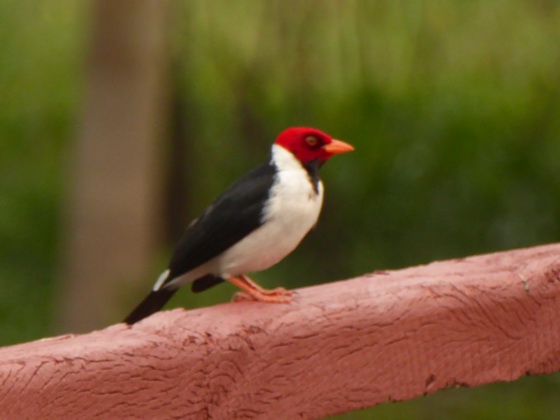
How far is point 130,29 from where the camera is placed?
596 cm

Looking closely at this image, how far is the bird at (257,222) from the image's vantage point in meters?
2.53

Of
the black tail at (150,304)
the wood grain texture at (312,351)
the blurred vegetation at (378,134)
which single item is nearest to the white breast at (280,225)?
the black tail at (150,304)

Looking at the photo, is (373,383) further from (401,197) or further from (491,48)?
(491,48)

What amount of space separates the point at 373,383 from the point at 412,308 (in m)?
0.14

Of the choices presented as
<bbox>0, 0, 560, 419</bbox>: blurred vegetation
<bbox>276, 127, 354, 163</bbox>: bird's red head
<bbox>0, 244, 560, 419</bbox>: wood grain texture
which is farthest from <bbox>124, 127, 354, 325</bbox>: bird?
<bbox>0, 0, 560, 419</bbox>: blurred vegetation

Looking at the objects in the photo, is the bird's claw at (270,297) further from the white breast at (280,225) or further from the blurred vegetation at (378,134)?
the blurred vegetation at (378,134)

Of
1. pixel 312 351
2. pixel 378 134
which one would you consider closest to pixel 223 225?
pixel 312 351

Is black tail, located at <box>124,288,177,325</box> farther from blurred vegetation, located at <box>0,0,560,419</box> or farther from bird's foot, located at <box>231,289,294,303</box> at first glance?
blurred vegetation, located at <box>0,0,560,419</box>

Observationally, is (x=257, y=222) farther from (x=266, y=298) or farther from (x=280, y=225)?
(x=266, y=298)

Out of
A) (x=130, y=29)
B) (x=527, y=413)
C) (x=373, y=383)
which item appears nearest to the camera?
(x=373, y=383)

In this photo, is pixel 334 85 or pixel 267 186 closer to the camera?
pixel 267 186

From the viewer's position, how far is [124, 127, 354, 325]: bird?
8.29 feet

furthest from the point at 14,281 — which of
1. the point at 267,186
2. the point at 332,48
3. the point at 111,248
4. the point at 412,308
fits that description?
the point at 412,308

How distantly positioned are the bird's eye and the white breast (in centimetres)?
7
